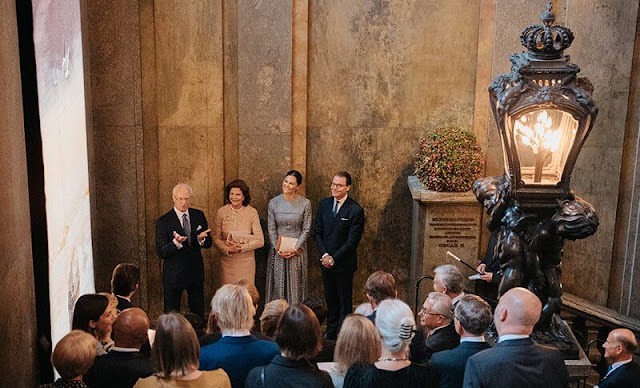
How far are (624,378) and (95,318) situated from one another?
3.32 meters

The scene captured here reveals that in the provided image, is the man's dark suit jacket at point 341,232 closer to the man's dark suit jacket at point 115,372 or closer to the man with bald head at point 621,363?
the man with bald head at point 621,363

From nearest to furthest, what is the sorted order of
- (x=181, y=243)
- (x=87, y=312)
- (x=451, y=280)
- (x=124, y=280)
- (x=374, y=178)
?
(x=87, y=312), (x=451, y=280), (x=124, y=280), (x=181, y=243), (x=374, y=178)

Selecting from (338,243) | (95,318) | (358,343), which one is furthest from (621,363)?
(95,318)

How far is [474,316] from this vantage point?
4184mm

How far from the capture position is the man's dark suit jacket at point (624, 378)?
194 inches

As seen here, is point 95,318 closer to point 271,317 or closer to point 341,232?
point 271,317

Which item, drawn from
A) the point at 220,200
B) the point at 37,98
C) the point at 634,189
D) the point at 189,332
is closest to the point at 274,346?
the point at 189,332

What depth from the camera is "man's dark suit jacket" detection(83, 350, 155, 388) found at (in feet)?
13.1

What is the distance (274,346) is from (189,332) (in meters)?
0.67

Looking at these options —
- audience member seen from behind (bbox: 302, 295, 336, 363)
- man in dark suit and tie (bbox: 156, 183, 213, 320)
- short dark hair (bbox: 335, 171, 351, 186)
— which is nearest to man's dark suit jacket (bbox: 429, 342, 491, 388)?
audience member seen from behind (bbox: 302, 295, 336, 363)

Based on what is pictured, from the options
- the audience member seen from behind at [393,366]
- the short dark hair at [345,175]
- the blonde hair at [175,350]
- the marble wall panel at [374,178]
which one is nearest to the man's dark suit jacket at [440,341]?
the audience member seen from behind at [393,366]

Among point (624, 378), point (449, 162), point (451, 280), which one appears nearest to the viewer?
point (624, 378)

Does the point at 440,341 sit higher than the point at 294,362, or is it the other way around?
the point at 294,362

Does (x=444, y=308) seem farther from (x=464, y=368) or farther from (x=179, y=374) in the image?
(x=179, y=374)
